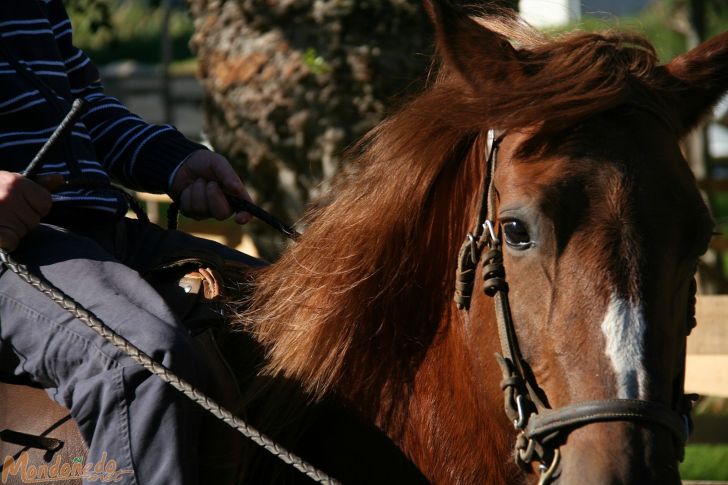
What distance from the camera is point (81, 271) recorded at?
90.2 inches

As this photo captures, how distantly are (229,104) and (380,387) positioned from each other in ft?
12.6

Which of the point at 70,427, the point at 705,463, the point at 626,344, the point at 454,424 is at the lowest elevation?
the point at 705,463

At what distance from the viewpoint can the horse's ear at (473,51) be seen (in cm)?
215

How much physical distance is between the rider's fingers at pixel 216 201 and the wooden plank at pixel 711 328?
2.58 m

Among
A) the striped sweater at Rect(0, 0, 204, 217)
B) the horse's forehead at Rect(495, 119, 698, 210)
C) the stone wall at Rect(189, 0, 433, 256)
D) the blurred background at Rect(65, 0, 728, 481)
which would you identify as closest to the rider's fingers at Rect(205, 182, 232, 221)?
the striped sweater at Rect(0, 0, 204, 217)

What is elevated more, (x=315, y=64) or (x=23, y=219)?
(x=23, y=219)

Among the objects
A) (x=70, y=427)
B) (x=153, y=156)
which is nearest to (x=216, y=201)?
(x=153, y=156)

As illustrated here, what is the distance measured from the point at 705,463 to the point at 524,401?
4607 mm

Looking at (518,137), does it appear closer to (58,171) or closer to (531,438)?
(531,438)

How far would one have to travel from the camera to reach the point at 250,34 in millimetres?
5797

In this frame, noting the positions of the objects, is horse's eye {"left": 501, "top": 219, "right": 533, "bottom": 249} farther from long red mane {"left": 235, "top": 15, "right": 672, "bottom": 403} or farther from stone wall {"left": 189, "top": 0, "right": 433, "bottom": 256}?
stone wall {"left": 189, "top": 0, "right": 433, "bottom": 256}

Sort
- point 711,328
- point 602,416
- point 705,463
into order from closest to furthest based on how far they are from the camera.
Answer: point 602,416 < point 711,328 < point 705,463

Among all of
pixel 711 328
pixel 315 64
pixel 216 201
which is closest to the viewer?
pixel 216 201

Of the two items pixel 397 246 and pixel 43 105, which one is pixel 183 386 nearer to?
pixel 397 246
